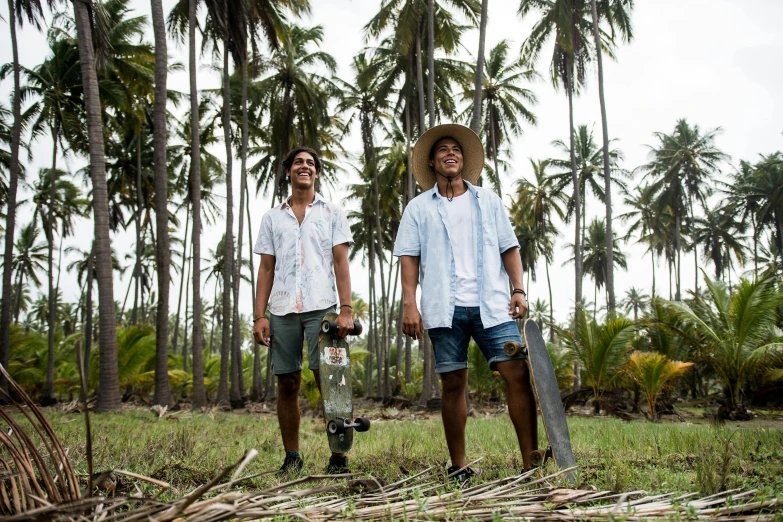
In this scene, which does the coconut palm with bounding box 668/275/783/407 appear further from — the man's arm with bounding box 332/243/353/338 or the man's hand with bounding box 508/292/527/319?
the man's arm with bounding box 332/243/353/338

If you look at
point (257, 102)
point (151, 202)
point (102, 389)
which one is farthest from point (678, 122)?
point (102, 389)

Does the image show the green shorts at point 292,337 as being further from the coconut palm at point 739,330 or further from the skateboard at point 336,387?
the coconut palm at point 739,330

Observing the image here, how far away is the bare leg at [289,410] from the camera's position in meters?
3.84

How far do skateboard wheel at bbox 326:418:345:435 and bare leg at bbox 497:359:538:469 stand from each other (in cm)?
105

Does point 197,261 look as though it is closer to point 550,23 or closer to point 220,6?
point 220,6

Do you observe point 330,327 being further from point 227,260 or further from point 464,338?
point 227,260

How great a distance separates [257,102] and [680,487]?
23988 millimetres

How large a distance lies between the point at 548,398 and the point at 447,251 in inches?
39.3

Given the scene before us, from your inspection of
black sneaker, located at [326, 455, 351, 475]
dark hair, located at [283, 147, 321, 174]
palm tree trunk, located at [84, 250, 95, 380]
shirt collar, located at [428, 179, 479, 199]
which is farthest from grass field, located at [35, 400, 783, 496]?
palm tree trunk, located at [84, 250, 95, 380]

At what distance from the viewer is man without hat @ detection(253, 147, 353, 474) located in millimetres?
3875

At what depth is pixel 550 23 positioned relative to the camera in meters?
24.0

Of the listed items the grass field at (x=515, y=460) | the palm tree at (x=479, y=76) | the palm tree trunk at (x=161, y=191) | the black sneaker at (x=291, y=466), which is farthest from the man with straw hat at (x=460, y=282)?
the palm tree at (x=479, y=76)

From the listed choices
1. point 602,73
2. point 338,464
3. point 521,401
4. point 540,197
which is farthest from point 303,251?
point 540,197

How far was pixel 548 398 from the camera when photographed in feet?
10.1
